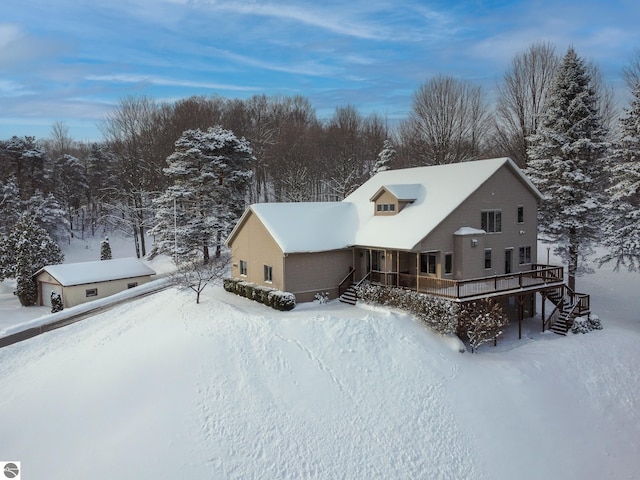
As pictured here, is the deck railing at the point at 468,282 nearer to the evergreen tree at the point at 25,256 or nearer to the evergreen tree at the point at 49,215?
the evergreen tree at the point at 25,256

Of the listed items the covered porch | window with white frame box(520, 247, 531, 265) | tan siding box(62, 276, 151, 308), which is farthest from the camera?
tan siding box(62, 276, 151, 308)

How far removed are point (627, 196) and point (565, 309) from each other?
23.7 feet

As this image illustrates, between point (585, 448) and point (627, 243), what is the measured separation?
1345 centimetres

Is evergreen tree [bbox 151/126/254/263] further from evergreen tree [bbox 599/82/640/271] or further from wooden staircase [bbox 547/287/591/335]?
evergreen tree [bbox 599/82/640/271]

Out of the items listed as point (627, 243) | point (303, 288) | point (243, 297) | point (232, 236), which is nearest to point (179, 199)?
point (232, 236)

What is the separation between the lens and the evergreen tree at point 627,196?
2359 cm

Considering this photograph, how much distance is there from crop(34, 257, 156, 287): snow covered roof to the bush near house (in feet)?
36.1

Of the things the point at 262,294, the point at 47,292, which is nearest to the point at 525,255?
the point at 262,294

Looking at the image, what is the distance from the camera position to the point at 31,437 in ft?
44.6

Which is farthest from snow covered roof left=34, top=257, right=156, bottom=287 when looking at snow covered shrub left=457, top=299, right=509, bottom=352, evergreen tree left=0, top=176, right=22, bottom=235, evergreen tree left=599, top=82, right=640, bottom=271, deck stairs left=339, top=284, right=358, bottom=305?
evergreen tree left=599, top=82, right=640, bottom=271

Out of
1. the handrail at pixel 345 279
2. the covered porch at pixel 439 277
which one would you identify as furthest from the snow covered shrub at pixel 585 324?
the handrail at pixel 345 279

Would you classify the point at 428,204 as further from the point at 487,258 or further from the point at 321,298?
the point at 321,298

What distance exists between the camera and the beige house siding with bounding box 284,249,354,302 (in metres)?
22.3

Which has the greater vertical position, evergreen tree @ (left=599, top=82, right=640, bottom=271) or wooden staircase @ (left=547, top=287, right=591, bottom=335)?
evergreen tree @ (left=599, top=82, right=640, bottom=271)
